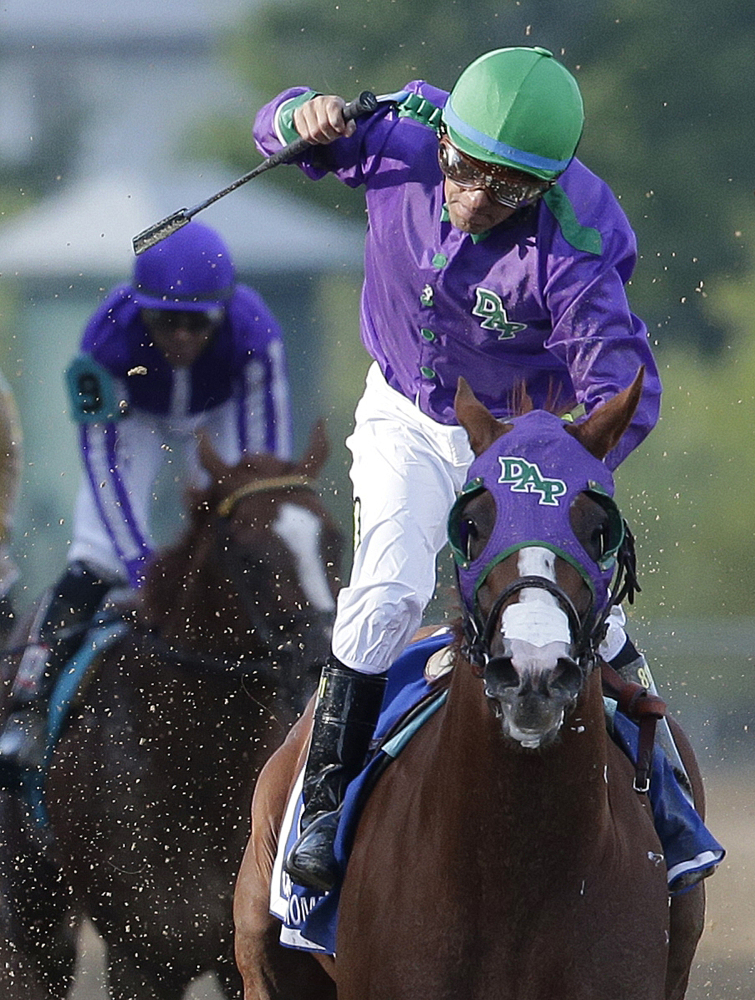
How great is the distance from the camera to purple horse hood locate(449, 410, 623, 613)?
9.95ft

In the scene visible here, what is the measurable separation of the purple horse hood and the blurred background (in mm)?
7161

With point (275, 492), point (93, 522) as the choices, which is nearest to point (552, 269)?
point (275, 492)

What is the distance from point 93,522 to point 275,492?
3.32 ft

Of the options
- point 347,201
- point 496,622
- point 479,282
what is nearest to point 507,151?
point 479,282

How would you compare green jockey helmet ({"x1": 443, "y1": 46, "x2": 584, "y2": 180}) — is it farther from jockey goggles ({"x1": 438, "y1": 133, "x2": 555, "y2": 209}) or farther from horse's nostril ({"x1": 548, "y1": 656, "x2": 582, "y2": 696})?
horse's nostril ({"x1": 548, "y1": 656, "x2": 582, "y2": 696})

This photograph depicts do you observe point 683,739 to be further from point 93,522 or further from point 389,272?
point 93,522

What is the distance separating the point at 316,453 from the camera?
5707mm

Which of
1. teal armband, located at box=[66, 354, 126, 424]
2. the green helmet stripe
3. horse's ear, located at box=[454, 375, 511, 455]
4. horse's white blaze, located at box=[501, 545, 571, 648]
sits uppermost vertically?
A: the green helmet stripe

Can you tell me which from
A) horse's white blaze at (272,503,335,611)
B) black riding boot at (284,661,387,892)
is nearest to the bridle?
black riding boot at (284,661,387,892)

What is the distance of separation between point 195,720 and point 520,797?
2281 mm

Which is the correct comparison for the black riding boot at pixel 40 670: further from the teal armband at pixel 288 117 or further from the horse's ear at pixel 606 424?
the horse's ear at pixel 606 424

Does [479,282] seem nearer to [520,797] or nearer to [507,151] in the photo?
[507,151]

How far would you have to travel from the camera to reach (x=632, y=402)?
322cm

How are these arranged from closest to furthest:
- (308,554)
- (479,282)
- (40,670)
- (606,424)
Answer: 1. (606,424)
2. (479,282)
3. (308,554)
4. (40,670)
